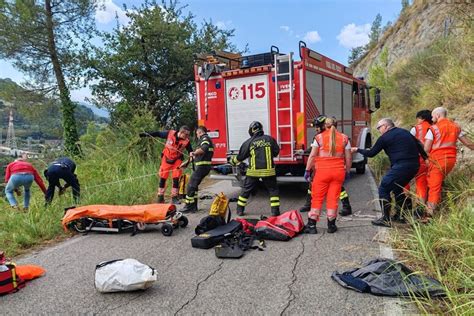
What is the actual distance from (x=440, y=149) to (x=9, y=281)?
575 centimetres

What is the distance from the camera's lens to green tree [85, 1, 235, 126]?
15227 millimetres

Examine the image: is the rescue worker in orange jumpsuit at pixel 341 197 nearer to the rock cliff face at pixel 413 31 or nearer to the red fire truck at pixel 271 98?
the red fire truck at pixel 271 98

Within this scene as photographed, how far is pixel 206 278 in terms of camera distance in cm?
384

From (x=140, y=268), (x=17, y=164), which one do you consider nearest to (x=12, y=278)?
(x=140, y=268)

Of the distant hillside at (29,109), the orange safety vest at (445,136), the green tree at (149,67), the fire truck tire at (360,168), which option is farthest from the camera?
the distant hillside at (29,109)

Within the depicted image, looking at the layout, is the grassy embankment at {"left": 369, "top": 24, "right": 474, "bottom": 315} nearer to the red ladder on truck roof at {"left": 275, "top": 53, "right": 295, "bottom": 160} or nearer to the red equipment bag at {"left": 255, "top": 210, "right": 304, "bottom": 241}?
the red equipment bag at {"left": 255, "top": 210, "right": 304, "bottom": 241}

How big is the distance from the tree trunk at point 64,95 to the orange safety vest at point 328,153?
14976 millimetres

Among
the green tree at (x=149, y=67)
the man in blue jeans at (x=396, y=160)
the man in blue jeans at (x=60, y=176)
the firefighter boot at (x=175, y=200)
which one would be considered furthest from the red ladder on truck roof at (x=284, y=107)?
the green tree at (x=149, y=67)

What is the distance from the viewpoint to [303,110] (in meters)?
7.06

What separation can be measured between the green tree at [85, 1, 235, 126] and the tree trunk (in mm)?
2812

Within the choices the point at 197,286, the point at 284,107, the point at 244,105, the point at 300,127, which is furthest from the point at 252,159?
the point at 197,286

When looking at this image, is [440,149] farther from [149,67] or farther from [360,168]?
[149,67]

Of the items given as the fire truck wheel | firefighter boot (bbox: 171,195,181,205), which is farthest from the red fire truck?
the fire truck wheel

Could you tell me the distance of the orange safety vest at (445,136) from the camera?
550cm
